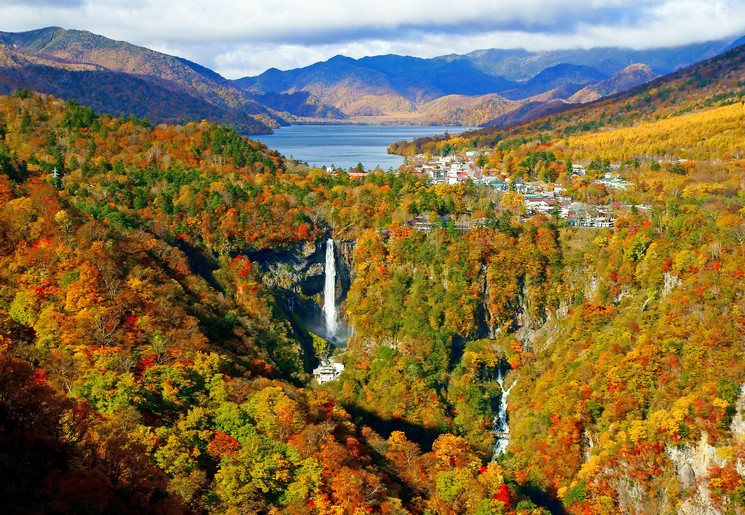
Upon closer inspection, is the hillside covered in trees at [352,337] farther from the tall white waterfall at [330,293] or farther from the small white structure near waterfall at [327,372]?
the small white structure near waterfall at [327,372]

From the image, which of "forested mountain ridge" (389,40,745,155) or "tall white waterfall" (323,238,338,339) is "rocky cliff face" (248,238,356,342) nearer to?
"tall white waterfall" (323,238,338,339)

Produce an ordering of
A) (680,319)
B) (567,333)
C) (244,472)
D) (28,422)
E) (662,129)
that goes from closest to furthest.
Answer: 1. (28,422)
2. (244,472)
3. (680,319)
4. (567,333)
5. (662,129)

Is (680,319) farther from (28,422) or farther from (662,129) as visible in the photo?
(662,129)

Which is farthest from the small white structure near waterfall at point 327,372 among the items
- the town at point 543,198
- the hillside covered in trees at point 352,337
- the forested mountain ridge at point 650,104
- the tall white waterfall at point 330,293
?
the forested mountain ridge at point 650,104

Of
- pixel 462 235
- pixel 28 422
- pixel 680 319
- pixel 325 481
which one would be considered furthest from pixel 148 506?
pixel 462 235

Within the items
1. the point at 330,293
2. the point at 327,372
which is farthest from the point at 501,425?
the point at 330,293

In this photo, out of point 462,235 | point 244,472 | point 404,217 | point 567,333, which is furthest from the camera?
point 404,217

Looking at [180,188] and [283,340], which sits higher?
[180,188]
